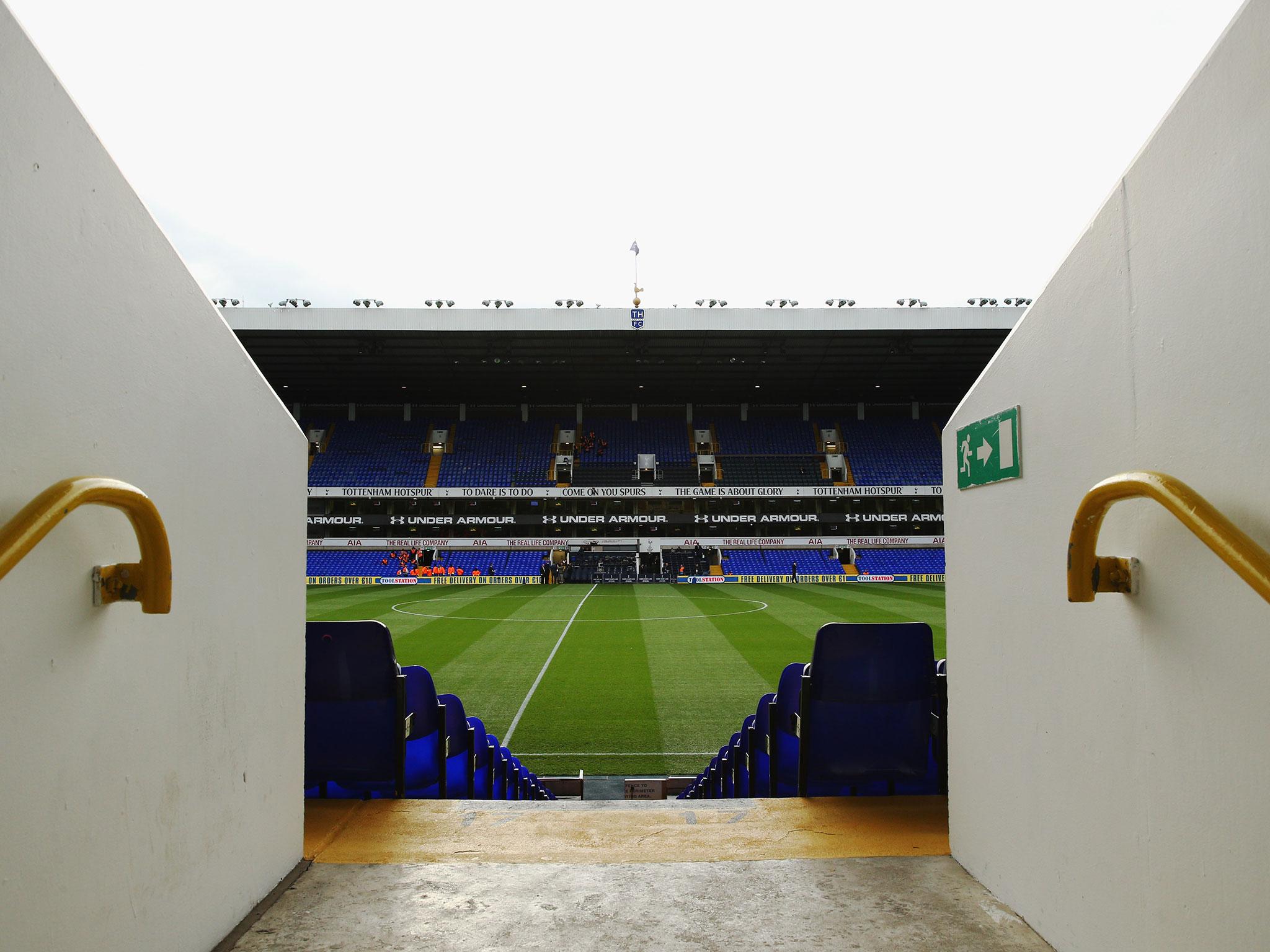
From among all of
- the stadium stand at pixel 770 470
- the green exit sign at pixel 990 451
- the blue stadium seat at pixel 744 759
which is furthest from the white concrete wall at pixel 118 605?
the stadium stand at pixel 770 470

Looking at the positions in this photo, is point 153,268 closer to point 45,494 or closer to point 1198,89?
point 45,494

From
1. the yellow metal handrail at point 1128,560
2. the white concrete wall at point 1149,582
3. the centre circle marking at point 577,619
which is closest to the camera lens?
the yellow metal handrail at point 1128,560

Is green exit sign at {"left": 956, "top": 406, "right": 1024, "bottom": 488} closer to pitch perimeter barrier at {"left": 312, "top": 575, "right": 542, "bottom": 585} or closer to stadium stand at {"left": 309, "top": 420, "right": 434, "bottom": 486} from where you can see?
pitch perimeter barrier at {"left": 312, "top": 575, "right": 542, "bottom": 585}

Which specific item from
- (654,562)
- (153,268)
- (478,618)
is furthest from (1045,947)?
(654,562)

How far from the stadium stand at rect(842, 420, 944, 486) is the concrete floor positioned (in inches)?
1485

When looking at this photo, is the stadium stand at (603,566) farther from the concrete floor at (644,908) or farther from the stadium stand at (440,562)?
the concrete floor at (644,908)

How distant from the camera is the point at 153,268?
6.16 ft

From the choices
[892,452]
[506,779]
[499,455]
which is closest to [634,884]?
[506,779]

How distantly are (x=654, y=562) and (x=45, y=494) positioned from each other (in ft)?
120

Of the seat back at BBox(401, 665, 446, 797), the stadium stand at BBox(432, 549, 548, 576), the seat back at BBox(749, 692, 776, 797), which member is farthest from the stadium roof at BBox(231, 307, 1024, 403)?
the seat back at BBox(401, 665, 446, 797)

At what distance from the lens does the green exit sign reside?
231 cm

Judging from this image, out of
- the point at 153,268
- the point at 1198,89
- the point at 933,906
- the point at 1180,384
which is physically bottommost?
the point at 933,906

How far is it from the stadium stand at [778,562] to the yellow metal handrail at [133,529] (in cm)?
3456

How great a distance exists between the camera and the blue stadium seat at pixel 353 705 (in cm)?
342
